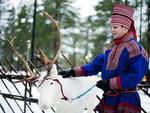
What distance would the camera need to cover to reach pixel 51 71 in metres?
1.75

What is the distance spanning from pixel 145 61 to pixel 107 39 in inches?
657

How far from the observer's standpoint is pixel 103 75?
68.6 inches

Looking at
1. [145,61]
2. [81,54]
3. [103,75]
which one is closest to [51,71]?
[103,75]

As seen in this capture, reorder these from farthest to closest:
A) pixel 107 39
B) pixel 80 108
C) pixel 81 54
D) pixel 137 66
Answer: pixel 81 54
pixel 107 39
pixel 80 108
pixel 137 66

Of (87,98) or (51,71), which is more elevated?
(51,71)

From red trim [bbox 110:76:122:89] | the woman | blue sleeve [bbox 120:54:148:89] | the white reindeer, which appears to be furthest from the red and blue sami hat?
the white reindeer

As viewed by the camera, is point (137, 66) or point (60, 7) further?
point (60, 7)

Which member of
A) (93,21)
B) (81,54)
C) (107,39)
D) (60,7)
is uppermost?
(60,7)

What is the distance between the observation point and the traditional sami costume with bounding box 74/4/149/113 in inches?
60.5

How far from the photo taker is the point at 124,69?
1604mm

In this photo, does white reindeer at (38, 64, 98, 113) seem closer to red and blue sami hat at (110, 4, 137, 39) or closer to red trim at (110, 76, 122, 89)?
red trim at (110, 76, 122, 89)

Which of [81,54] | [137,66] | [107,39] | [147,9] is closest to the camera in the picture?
[137,66]

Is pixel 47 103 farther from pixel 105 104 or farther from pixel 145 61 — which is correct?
pixel 145 61

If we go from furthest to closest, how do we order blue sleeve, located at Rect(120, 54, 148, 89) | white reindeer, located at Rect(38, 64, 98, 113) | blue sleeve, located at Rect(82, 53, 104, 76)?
1. blue sleeve, located at Rect(82, 53, 104, 76)
2. white reindeer, located at Rect(38, 64, 98, 113)
3. blue sleeve, located at Rect(120, 54, 148, 89)
